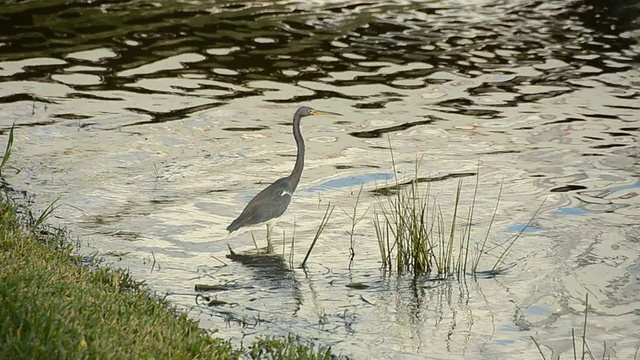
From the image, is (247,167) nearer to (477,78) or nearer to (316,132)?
(316,132)

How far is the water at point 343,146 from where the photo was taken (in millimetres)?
9258

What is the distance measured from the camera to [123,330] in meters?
6.55

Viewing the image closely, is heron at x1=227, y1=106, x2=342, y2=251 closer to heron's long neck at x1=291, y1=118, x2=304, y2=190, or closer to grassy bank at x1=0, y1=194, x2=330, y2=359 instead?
heron's long neck at x1=291, y1=118, x2=304, y2=190

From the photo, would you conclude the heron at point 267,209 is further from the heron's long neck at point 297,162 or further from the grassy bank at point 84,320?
the grassy bank at point 84,320

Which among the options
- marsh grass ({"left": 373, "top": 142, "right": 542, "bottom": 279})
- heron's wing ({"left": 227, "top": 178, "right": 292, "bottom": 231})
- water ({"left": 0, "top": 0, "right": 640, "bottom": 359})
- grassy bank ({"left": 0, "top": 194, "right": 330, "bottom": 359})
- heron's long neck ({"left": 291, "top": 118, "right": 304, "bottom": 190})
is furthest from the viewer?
heron's long neck ({"left": 291, "top": 118, "right": 304, "bottom": 190})

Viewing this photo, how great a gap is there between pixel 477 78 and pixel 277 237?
8.27 m

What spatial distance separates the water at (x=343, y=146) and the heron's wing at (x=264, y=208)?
318 millimetres

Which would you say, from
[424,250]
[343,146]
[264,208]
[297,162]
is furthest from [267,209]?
[343,146]

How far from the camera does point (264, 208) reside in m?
10.9

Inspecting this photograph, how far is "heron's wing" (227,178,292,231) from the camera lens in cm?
1087

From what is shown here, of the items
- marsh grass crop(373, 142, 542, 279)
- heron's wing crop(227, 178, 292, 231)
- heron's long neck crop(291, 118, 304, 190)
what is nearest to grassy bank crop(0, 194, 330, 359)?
marsh grass crop(373, 142, 542, 279)

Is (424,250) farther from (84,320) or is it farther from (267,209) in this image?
(84,320)

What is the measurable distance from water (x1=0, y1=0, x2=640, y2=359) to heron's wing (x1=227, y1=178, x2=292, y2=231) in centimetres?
32

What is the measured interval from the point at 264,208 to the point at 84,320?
15.3 ft
